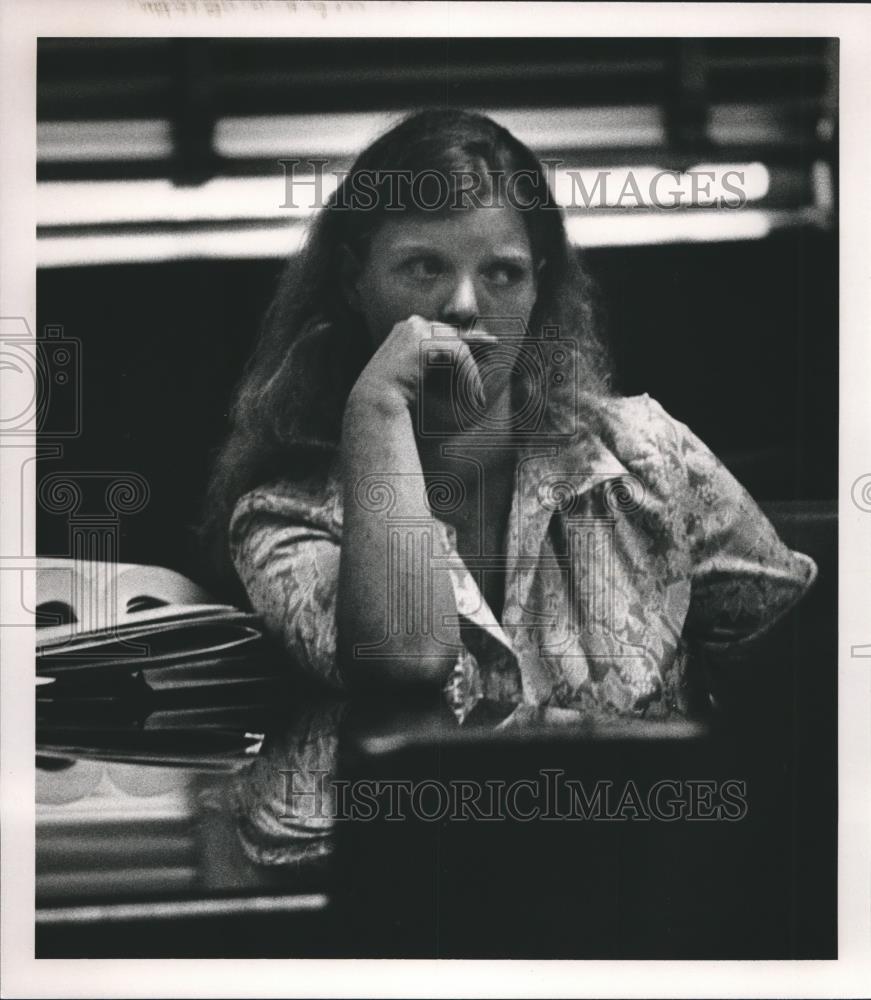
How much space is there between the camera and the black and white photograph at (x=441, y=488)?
2.58 metres

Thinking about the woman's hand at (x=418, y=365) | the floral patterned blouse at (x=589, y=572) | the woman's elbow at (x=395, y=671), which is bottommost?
the woman's elbow at (x=395, y=671)

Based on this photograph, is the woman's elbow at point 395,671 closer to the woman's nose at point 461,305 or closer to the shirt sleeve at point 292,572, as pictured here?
the shirt sleeve at point 292,572

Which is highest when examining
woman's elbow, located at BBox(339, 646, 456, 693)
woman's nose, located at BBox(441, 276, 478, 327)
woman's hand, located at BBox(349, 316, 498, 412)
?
woman's nose, located at BBox(441, 276, 478, 327)

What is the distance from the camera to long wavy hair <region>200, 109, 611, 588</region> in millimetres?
2596

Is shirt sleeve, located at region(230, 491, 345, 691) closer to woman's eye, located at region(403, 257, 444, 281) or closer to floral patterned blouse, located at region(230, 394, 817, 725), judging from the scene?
floral patterned blouse, located at region(230, 394, 817, 725)

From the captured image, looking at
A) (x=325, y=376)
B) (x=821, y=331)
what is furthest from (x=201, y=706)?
(x=821, y=331)

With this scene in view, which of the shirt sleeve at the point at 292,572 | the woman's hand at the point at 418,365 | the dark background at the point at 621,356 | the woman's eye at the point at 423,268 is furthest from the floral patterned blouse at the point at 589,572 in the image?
the woman's eye at the point at 423,268

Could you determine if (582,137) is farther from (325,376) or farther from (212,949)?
(212,949)

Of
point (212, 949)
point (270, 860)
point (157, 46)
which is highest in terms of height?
point (157, 46)

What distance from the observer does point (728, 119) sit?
264 centimetres

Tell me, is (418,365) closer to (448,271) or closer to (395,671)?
(448,271)

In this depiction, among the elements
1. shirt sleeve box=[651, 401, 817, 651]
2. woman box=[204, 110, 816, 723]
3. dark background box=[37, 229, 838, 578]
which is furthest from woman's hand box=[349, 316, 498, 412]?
shirt sleeve box=[651, 401, 817, 651]

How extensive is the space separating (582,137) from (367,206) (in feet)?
2.00

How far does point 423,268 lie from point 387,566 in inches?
31.3
